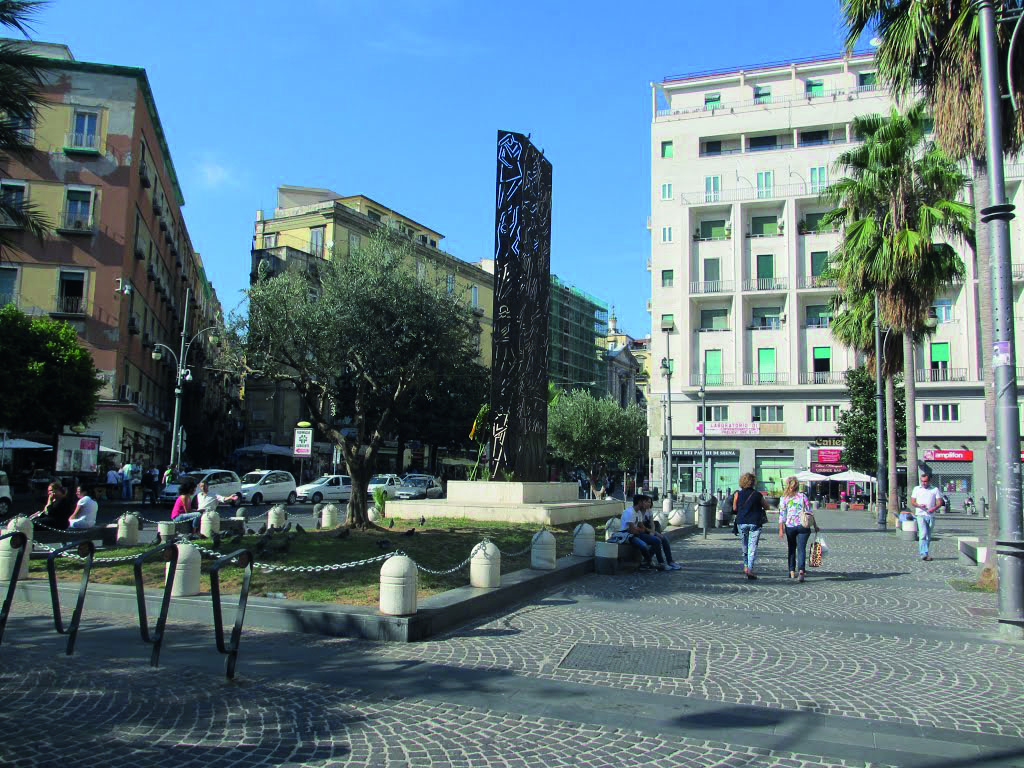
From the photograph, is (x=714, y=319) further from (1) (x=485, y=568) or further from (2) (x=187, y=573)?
(2) (x=187, y=573)

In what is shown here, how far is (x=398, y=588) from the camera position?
7.73 metres

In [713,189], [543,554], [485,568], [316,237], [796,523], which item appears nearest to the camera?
[485,568]

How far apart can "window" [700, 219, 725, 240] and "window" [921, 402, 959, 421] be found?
55.8 ft

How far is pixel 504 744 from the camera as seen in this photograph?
4.83 meters

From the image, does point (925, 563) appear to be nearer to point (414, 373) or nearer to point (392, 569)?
point (414, 373)

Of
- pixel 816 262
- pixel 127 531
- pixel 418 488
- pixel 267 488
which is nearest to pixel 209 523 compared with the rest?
pixel 127 531

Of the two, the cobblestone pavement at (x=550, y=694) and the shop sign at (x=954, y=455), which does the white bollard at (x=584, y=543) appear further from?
the shop sign at (x=954, y=455)

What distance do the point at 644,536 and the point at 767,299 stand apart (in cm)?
4219

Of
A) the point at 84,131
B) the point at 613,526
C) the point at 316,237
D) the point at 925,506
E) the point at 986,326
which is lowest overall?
the point at 613,526

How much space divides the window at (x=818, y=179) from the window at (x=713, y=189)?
597cm

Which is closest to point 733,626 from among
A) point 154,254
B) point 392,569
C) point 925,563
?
point 392,569

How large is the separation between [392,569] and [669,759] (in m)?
3.82

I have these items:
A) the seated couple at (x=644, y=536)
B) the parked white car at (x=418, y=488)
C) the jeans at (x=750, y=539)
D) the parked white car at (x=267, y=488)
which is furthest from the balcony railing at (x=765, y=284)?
the jeans at (x=750, y=539)

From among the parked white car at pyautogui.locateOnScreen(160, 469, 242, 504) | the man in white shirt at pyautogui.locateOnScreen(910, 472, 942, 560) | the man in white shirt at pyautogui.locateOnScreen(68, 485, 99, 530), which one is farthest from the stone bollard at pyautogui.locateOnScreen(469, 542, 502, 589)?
the parked white car at pyautogui.locateOnScreen(160, 469, 242, 504)
